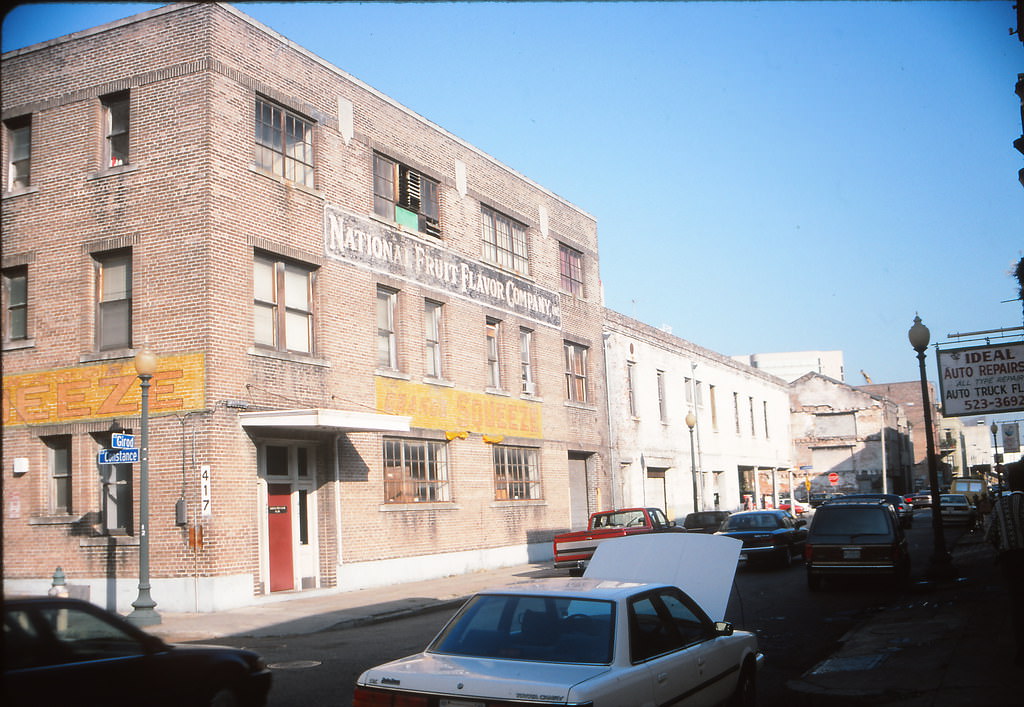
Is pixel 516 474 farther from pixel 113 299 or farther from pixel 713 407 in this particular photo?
pixel 713 407

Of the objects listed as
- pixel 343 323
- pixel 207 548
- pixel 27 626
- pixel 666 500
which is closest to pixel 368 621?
pixel 207 548

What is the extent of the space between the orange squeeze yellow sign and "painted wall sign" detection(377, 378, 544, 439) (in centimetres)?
533

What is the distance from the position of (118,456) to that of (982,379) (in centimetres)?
1498

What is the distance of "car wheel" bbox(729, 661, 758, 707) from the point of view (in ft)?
26.0

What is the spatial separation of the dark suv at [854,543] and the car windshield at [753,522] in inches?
195

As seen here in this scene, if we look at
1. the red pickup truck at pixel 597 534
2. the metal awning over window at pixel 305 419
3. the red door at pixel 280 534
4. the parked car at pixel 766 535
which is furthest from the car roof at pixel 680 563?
the parked car at pixel 766 535

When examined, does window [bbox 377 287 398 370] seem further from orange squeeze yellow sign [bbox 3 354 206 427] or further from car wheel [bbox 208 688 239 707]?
car wheel [bbox 208 688 239 707]

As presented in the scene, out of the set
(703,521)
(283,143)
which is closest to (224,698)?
(283,143)

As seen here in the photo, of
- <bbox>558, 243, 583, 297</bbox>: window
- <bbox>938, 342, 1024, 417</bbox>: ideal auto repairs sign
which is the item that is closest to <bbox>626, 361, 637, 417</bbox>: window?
<bbox>558, 243, 583, 297</bbox>: window

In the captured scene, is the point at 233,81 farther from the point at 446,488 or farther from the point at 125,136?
the point at 446,488

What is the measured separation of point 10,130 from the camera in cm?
2144

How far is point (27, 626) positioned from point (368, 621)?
10442 mm

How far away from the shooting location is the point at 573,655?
619 centimetres

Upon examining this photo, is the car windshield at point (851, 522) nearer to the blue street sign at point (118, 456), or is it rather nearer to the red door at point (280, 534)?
the red door at point (280, 534)
